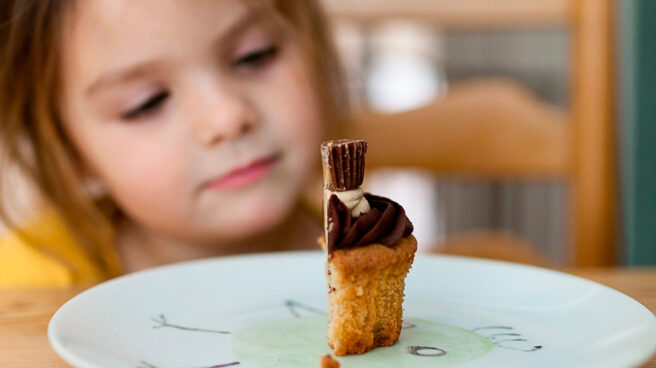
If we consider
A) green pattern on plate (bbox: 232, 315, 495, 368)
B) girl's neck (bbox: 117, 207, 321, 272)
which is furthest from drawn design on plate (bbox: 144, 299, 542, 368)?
girl's neck (bbox: 117, 207, 321, 272)

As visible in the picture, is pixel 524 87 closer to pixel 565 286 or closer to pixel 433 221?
pixel 433 221

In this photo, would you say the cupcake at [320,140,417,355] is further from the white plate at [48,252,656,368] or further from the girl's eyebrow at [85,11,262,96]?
the girl's eyebrow at [85,11,262,96]

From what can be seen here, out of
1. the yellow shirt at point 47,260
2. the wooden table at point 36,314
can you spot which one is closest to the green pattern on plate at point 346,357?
the wooden table at point 36,314

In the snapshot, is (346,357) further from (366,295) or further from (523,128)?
(523,128)

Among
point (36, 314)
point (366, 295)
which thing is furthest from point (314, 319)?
point (36, 314)

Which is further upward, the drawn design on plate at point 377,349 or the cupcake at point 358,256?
the cupcake at point 358,256

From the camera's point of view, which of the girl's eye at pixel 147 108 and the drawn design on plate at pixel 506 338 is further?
the girl's eye at pixel 147 108

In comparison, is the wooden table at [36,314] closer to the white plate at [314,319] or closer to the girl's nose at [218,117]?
the white plate at [314,319]
